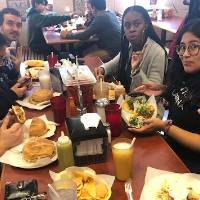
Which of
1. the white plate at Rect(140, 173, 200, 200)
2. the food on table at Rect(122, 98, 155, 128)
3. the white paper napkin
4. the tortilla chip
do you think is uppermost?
the white paper napkin

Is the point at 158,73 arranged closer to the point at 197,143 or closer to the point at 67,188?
the point at 197,143

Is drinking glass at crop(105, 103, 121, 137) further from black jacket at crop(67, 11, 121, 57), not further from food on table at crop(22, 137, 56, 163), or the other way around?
black jacket at crop(67, 11, 121, 57)

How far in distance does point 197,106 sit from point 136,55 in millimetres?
877

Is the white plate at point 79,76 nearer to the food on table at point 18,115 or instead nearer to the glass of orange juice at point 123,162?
the food on table at point 18,115

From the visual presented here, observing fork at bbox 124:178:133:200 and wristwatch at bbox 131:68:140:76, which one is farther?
wristwatch at bbox 131:68:140:76

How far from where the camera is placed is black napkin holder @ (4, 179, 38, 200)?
1049 mm

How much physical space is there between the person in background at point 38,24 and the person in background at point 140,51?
2.58 m

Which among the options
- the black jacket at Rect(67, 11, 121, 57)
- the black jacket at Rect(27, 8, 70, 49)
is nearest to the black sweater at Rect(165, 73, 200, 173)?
the black jacket at Rect(67, 11, 121, 57)

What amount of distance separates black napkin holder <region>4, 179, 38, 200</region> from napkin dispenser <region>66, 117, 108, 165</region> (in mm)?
215

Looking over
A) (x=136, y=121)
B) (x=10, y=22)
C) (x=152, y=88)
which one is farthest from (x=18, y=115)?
(x=10, y=22)

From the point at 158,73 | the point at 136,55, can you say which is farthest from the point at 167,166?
the point at 136,55

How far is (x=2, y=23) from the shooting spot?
3.22 metres

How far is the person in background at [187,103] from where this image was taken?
1479 mm

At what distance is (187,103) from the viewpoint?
1632 millimetres
